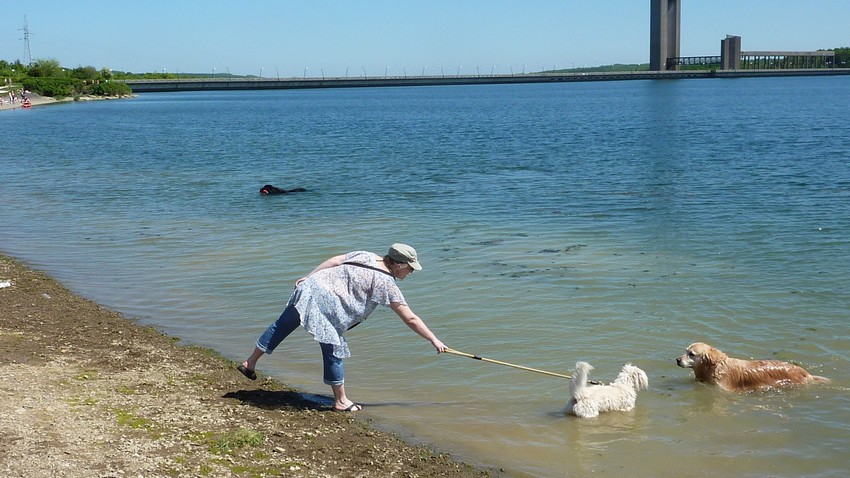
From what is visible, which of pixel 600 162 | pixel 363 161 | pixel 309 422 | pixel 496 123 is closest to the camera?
pixel 309 422

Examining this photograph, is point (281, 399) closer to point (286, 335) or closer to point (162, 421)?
point (286, 335)

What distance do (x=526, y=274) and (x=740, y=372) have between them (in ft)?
18.3

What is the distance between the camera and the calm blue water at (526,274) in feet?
25.8

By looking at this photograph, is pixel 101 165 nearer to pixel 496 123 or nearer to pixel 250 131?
pixel 250 131

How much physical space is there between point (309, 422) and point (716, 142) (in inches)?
1516

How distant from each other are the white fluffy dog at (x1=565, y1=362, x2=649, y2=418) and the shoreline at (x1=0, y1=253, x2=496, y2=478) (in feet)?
4.67

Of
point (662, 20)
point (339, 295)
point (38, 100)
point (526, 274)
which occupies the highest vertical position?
point (662, 20)

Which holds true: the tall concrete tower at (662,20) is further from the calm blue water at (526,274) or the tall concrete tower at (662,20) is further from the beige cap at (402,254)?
the beige cap at (402,254)

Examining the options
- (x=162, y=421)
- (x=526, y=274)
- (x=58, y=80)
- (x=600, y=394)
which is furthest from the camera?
(x=58, y=80)

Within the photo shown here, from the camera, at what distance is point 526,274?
552 inches

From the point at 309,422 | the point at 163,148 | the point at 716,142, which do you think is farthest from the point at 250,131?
the point at 309,422

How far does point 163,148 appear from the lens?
45812mm

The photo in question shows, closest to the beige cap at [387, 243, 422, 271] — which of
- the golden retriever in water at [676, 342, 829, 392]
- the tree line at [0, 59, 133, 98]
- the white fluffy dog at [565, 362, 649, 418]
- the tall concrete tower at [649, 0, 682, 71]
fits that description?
the white fluffy dog at [565, 362, 649, 418]

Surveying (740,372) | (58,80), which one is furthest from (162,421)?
(58,80)
